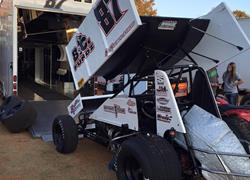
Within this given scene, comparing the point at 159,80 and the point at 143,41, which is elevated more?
the point at 143,41

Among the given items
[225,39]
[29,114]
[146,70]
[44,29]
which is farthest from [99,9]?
[44,29]

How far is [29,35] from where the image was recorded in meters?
13.8

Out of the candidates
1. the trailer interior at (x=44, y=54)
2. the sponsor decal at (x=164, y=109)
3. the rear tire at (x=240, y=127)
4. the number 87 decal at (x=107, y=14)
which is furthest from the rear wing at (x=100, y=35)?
the trailer interior at (x=44, y=54)

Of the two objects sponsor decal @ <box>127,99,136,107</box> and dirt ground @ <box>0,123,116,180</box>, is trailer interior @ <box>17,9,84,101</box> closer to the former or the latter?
dirt ground @ <box>0,123,116,180</box>

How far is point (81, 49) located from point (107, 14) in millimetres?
925

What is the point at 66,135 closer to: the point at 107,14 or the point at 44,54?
the point at 107,14

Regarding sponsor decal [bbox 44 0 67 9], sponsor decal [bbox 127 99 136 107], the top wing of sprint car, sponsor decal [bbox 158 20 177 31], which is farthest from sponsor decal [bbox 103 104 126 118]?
sponsor decal [bbox 44 0 67 9]

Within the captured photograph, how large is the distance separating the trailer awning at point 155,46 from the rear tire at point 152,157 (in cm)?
116

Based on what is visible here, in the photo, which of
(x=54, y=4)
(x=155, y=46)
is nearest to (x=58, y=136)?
(x=155, y=46)

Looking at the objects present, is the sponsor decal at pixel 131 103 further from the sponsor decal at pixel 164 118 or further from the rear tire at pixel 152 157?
the rear tire at pixel 152 157

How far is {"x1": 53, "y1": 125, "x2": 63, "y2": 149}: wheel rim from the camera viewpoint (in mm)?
6051

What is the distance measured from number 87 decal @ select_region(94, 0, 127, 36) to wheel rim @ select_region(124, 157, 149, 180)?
153 cm

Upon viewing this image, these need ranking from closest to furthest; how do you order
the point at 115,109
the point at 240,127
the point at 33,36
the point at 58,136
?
1. the point at 240,127
2. the point at 115,109
3. the point at 58,136
4. the point at 33,36

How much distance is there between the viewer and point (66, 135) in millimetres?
5805
